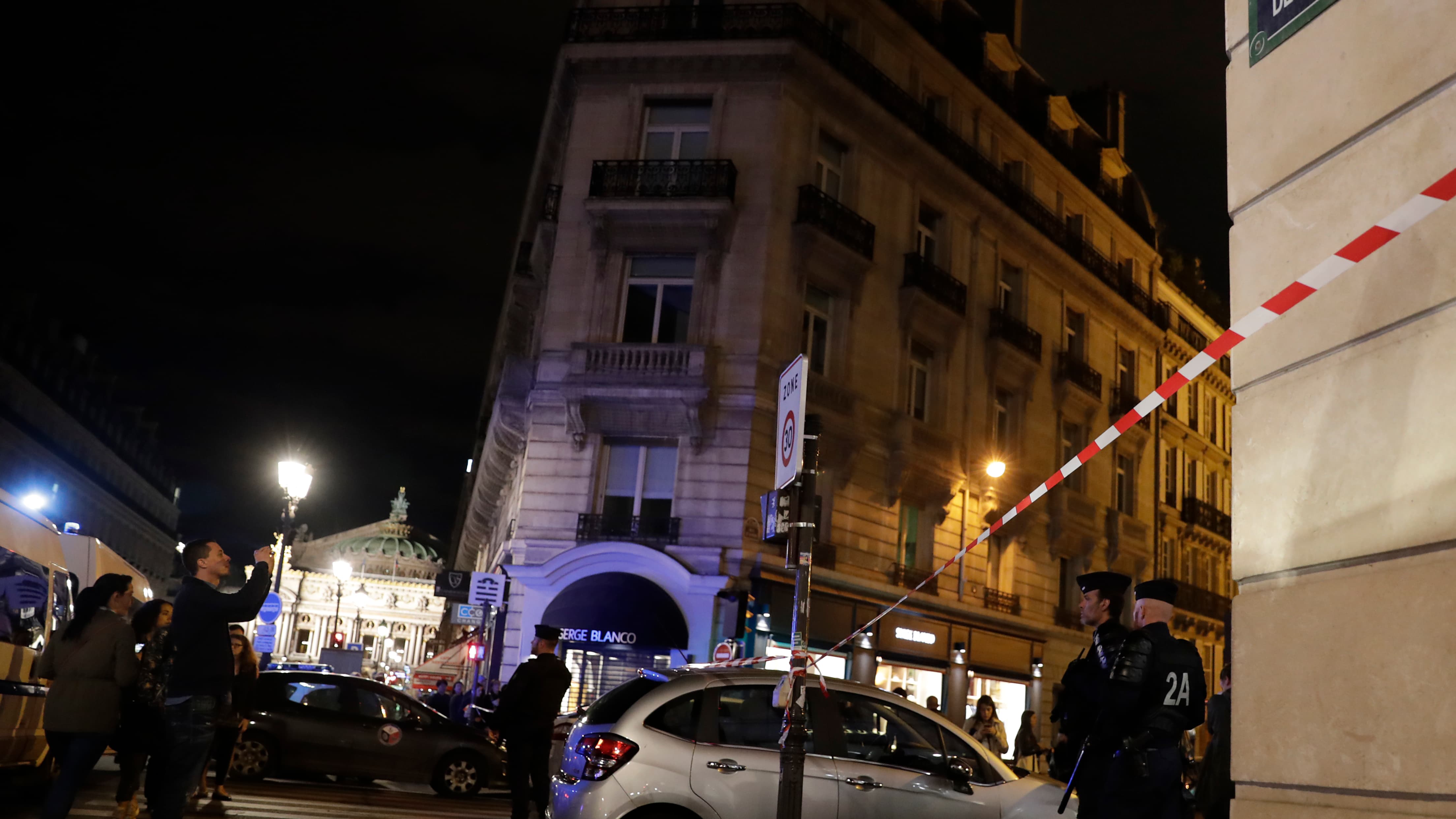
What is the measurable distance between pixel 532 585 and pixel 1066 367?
1631 centimetres

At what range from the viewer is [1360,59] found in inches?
160

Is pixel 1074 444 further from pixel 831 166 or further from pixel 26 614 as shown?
pixel 26 614

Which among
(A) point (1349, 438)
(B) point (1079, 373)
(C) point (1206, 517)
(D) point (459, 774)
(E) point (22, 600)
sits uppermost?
(B) point (1079, 373)

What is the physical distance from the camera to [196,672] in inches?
295

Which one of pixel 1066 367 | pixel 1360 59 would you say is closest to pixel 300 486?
pixel 1066 367

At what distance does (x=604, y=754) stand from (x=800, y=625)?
156cm

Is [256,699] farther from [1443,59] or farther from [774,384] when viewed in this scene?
[1443,59]

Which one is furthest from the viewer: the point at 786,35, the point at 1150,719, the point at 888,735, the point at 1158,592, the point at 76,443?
the point at 76,443

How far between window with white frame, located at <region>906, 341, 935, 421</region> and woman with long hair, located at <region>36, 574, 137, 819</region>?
2039cm

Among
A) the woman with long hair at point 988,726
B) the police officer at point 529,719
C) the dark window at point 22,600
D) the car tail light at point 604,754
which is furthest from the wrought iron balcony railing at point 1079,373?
the car tail light at point 604,754

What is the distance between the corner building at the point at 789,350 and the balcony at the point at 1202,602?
8.30 m

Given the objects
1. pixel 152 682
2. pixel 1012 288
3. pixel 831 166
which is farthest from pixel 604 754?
pixel 1012 288

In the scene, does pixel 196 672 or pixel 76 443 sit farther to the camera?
pixel 76 443

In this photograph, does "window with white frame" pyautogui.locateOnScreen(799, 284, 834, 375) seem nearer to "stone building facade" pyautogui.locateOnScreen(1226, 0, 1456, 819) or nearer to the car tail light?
the car tail light
